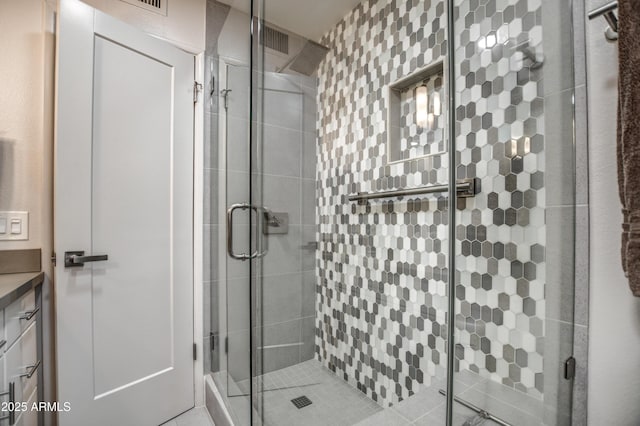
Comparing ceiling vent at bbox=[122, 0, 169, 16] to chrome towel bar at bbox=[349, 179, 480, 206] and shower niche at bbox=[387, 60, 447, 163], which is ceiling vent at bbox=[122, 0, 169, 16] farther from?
chrome towel bar at bbox=[349, 179, 480, 206]

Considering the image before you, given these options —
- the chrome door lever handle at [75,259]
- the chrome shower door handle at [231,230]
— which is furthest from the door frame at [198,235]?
the chrome door lever handle at [75,259]

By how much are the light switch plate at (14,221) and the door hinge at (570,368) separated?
2.09 metres

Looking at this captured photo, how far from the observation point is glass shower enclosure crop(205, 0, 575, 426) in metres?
0.81

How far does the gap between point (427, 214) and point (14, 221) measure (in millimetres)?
1732

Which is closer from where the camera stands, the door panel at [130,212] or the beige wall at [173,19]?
the door panel at [130,212]

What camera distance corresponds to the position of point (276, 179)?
1141 mm

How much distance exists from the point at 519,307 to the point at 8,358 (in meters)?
1.57

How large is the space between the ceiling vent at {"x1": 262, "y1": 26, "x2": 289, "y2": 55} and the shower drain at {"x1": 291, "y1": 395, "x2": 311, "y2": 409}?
130 cm

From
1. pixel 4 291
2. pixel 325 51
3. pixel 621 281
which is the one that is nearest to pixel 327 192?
pixel 325 51

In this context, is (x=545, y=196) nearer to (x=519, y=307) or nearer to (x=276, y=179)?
(x=519, y=307)

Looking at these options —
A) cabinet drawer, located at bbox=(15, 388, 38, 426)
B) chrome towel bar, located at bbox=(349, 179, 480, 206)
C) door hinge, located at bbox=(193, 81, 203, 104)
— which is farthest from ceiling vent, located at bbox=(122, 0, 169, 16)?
cabinet drawer, located at bbox=(15, 388, 38, 426)

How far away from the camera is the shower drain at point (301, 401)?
3.31 ft

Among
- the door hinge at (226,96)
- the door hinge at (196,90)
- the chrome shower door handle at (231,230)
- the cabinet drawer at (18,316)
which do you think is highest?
the door hinge at (196,90)

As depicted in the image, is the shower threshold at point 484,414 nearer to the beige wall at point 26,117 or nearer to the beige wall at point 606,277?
the beige wall at point 606,277
